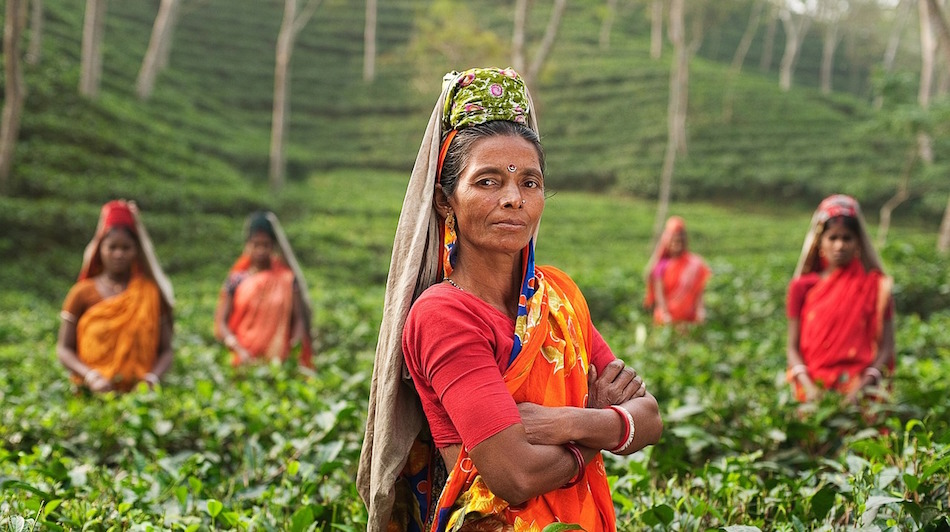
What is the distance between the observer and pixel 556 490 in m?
1.70

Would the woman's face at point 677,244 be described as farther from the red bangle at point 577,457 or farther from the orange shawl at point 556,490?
the red bangle at point 577,457

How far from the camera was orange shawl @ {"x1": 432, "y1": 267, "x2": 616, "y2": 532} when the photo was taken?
64.8 inches

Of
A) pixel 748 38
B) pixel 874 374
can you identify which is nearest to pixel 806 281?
pixel 874 374

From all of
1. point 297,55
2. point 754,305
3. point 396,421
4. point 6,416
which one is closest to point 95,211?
point 754,305

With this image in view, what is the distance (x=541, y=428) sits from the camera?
1.61 meters

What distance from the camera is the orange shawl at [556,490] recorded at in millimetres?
1646

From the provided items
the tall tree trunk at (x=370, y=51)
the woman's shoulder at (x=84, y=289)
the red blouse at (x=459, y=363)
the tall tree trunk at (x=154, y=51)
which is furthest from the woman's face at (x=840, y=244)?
the tall tree trunk at (x=370, y=51)

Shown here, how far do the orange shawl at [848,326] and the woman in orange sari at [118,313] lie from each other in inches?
141

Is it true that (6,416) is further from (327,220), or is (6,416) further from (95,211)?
(327,220)

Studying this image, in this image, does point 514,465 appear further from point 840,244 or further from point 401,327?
point 840,244

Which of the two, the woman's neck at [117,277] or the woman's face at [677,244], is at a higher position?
the woman's neck at [117,277]

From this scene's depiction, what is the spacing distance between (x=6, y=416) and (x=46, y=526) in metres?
1.78

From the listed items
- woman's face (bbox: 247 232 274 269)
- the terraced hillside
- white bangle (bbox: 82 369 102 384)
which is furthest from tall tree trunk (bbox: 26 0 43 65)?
white bangle (bbox: 82 369 102 384)

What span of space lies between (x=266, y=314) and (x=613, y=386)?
4.51 m
